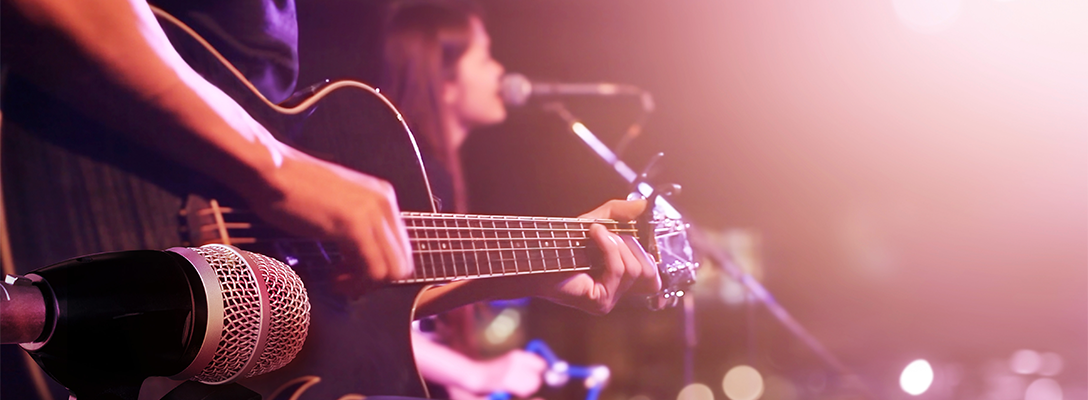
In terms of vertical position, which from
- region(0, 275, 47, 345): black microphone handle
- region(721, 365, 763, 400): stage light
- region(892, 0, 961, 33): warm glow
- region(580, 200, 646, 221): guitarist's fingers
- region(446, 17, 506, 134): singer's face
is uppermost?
region(892, 0, 961, 33): warm glow

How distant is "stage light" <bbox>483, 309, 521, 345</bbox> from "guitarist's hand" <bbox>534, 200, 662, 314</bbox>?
9 cm

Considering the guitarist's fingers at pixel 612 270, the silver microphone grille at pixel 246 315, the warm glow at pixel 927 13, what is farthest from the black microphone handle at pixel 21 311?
the warm glow at pixel 927 13

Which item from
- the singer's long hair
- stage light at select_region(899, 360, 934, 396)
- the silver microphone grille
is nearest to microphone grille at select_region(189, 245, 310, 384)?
the silver microphone grille

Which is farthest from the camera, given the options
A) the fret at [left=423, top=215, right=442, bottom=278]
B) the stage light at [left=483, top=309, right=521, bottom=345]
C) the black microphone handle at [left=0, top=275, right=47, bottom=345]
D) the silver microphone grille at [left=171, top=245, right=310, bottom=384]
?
the stage light at [left=483, top=309, right=521, bottom=345]

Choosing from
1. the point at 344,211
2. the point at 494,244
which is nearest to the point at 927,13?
the point at 494,244

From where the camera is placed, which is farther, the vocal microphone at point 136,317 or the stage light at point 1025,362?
the stage light at point 1025,362

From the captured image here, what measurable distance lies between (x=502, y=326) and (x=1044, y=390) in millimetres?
1076

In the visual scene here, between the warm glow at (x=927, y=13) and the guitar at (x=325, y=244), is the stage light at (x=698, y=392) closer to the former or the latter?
the guitar at (x=325, y=244)

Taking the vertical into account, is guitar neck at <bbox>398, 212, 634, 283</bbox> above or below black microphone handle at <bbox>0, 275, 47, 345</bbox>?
above

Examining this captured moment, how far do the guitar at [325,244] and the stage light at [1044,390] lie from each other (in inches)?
26.6

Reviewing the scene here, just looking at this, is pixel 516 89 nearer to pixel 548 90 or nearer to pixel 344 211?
pixel 548 90

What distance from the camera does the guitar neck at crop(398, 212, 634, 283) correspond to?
4.87 feet

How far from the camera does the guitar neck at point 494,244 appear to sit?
1484 mm

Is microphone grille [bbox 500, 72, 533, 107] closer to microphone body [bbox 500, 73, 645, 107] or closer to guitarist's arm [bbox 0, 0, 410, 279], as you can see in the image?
microphone body [bbox 500, 73, 645, 107]
